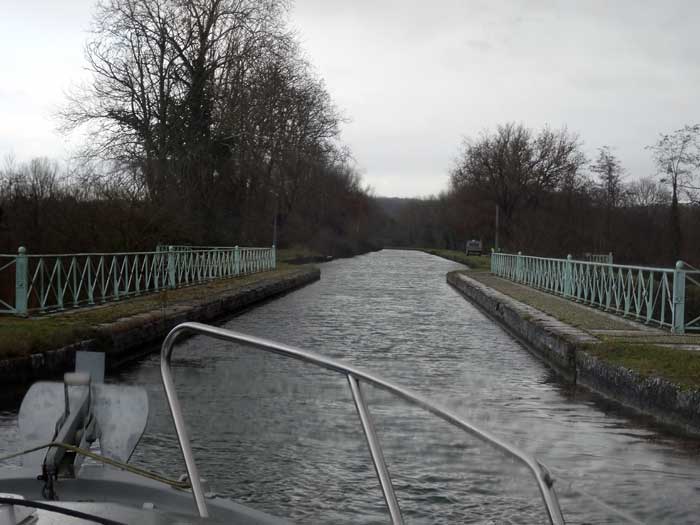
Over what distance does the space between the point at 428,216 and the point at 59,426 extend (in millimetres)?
133724

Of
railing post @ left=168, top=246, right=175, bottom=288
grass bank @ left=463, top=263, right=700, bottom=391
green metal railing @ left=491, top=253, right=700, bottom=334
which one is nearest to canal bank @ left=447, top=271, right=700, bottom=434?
grass bank @ left=463, top=263, right=700, bottom=391

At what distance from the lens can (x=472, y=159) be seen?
61375 millimetres

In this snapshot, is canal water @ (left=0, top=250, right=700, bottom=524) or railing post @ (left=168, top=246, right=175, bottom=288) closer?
canal water @ (left=0, top=250, right=700, bottom=524)

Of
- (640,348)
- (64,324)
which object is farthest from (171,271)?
(640,348)

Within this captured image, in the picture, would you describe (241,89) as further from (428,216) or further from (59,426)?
(428,216)

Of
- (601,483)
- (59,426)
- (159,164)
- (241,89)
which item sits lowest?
(601,483)

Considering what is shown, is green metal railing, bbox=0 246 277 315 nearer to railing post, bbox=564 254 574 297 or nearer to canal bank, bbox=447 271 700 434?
canal bank, bbox=447 271 700 434

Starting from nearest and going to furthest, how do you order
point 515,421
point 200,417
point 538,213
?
point 200,417 < point 515,421 < point 538,213

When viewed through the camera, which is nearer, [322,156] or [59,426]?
[59,426]

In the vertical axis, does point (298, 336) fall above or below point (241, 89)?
below

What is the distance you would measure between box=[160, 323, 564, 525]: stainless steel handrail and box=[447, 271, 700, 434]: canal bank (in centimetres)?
538

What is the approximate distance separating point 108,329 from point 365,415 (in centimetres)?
866

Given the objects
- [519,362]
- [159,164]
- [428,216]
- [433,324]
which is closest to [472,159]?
[159,164]

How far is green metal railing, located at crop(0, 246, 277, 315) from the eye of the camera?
12719 mm
